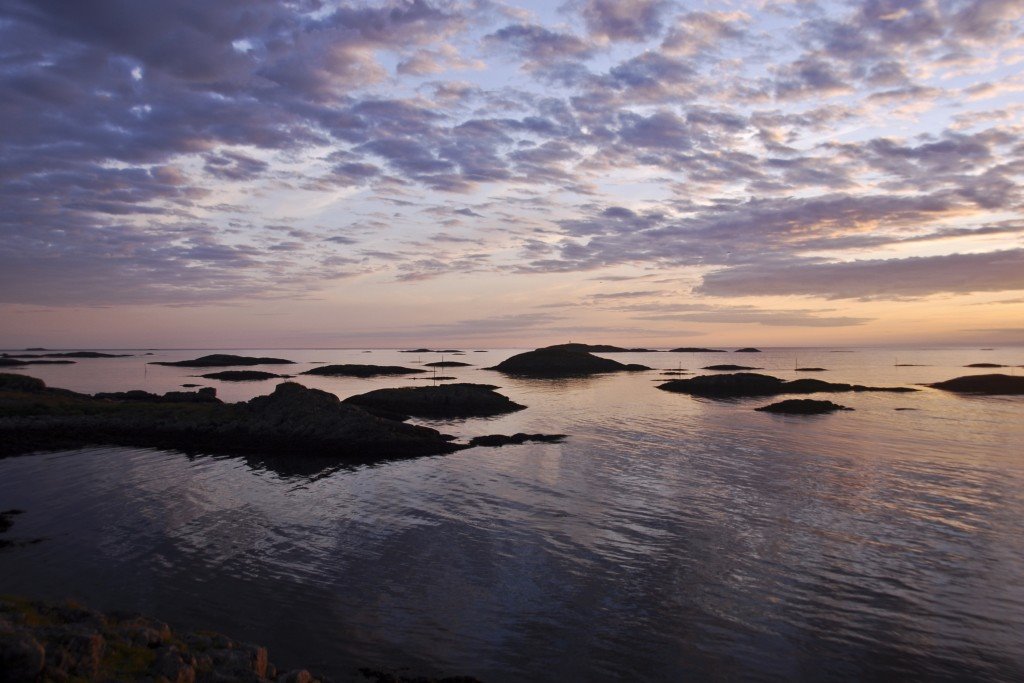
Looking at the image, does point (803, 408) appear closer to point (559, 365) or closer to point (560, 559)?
point (560, 559)

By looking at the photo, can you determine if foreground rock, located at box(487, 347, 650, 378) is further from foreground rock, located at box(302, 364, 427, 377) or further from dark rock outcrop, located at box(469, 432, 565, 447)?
dark rock outcrop, located at box(469, 432, 565, 447)

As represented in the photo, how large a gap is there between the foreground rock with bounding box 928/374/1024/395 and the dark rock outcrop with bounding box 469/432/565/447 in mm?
87355

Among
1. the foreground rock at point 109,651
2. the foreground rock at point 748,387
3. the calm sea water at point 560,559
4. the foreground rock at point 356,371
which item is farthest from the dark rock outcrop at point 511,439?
the foreground rock at point 356,371

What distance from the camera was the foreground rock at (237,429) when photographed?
39.0 meters

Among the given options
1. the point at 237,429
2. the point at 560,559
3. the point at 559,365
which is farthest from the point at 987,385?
the point at 237,429

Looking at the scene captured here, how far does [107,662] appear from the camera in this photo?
9578 mm

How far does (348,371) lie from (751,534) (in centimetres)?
13085

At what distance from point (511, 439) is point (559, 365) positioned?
395 feet

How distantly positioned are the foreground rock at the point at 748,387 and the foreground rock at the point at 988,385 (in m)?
9.67

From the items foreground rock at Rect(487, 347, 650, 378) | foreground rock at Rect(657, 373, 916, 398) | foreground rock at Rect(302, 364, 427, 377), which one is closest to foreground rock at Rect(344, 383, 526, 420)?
foreground rock at Rect(657, 373, 916, 398)

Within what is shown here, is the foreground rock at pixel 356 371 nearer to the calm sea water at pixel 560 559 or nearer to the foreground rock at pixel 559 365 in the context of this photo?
the foreground rock at pixel 559 365

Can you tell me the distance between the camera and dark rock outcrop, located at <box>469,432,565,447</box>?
42969 mm

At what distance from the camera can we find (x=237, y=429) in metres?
42.3

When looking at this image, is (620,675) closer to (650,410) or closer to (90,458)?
(90,458)
